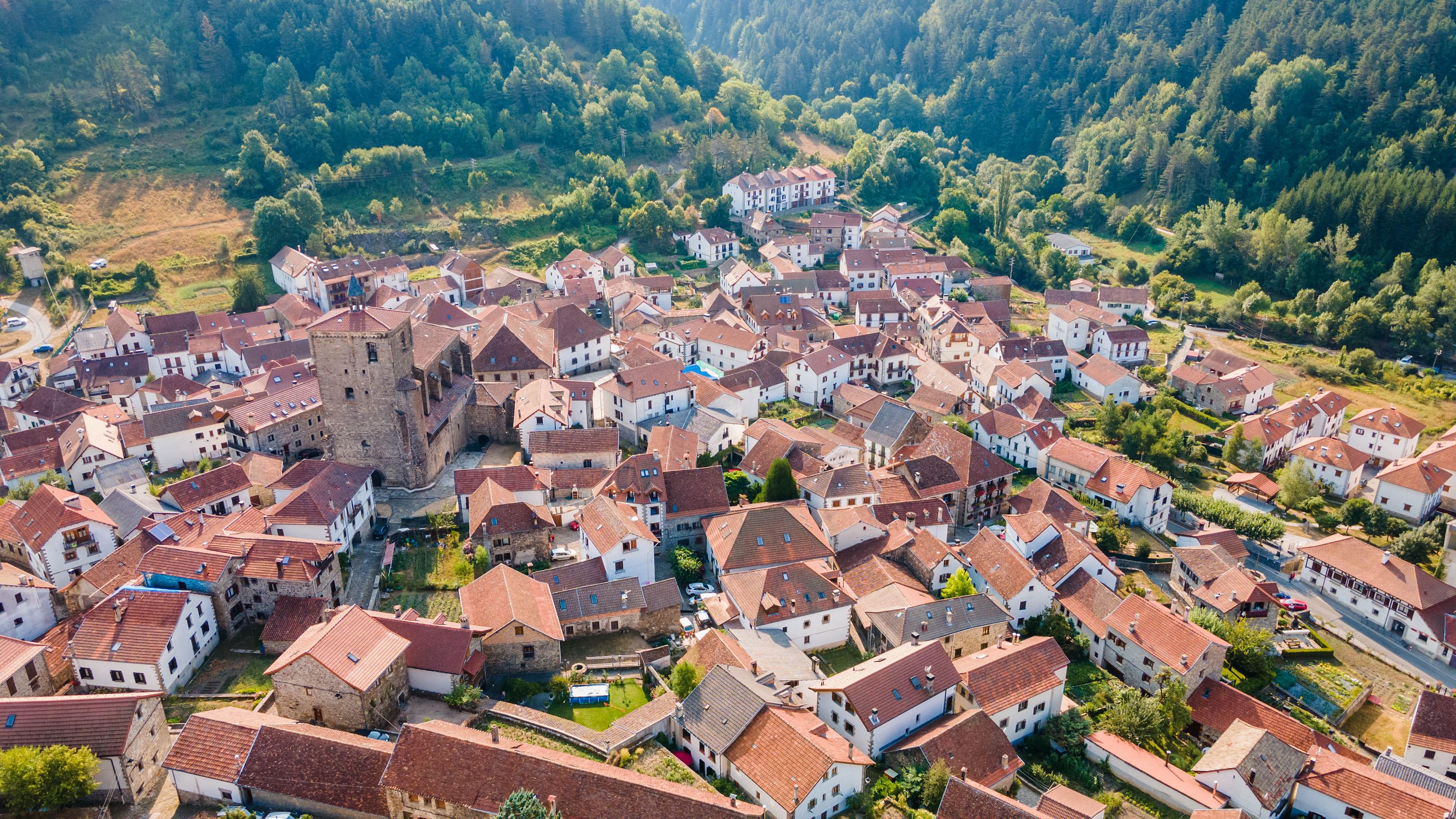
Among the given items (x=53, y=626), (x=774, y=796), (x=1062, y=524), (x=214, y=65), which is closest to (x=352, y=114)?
(x=214, y=65)

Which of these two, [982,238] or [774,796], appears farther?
[982,238]

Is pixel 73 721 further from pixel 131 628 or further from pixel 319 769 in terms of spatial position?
pixel 319 769

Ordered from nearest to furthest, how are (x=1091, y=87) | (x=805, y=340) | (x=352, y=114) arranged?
(x=805, y=340), (x=352, y=114), (x=1091, y=87)

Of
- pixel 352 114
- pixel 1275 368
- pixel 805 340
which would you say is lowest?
pixel 1275 368

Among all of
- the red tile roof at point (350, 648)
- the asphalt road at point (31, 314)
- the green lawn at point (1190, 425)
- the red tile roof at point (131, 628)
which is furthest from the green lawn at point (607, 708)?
the asphalt road at point (31, 314)

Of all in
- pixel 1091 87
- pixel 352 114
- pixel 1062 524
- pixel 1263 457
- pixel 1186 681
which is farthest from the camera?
pixel 1091 87

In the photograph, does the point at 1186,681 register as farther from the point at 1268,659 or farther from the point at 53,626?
the point at 53,626

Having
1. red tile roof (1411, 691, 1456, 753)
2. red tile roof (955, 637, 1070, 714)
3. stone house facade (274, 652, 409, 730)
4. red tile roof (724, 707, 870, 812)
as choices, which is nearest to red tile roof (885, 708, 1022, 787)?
red tile roof (955, 637, 1070, 714)
